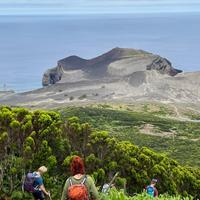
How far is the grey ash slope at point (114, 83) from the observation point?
10719 cm

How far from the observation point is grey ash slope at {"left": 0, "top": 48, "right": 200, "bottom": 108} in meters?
107

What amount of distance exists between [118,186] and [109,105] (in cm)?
7737

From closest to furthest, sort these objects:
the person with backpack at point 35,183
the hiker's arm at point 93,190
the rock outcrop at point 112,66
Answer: the hiker's arm at point 93,190, the person with backpack at point 35,183, the rock outcrop at point 112,66

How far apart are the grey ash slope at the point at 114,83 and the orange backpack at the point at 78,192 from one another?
89201mm

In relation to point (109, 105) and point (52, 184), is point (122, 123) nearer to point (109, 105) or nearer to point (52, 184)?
point (109, 105)

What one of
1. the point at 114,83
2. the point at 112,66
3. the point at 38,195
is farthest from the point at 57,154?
the point at 112,66

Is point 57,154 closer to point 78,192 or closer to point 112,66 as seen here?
point 78,192

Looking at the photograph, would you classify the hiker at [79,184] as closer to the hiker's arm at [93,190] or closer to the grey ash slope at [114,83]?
the hiker's arm at [93,190]

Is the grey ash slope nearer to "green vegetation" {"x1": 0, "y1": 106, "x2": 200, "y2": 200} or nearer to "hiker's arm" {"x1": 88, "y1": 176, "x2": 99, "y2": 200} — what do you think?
"green vegetation" {"x1": 0, "y1": 106, "x2": 200, "y2": 200}

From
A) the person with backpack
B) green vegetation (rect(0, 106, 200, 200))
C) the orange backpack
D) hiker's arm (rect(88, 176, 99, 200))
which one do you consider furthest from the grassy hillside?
the orange backpack

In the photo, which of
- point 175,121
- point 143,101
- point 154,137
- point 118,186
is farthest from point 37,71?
point 118,186

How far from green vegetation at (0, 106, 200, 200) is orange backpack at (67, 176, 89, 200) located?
4.35 m

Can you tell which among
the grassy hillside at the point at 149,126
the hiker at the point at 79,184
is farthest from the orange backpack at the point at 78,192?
the grassy hillside at the point at 149,126

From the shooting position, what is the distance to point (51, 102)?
104m
